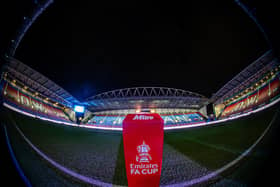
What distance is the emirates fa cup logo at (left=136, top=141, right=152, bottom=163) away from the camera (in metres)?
0.55

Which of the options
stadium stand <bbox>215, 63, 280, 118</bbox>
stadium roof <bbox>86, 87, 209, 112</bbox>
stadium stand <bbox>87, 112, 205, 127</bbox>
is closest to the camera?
stadium stand <bbox>215, 63, 280, 118</bbox>

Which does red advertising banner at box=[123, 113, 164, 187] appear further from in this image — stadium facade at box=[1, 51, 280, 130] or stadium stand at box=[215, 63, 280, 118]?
stadium facade at box=[1, 51, 280, 130]

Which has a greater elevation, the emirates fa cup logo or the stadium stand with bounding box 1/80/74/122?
the stadium stand with bounding box 1/80/74/122

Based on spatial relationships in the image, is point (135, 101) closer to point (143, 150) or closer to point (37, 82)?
point (143, 150)

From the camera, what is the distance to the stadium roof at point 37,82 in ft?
17.9

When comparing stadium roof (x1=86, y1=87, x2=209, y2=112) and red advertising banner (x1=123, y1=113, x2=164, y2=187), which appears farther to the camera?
stadium roof (x1=86, y1=87, x2=209, y2=112)

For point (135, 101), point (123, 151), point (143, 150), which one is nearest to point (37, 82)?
point (135, 101)

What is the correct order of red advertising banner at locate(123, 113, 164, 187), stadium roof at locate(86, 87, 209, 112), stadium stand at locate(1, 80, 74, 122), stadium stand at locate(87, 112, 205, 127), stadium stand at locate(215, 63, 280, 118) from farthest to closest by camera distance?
1. stadium roof at locate(86, 87, 209, 112)
2. stadium stand at locate(1, 80, 74, 122)
3. stadium stand at locate(87, 112, 205, 127)
4. stadium stand at locate(215, 63, 280, 118)
5. red advertising banner at locate(123, 113, 164, 187)

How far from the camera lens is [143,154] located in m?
0.56

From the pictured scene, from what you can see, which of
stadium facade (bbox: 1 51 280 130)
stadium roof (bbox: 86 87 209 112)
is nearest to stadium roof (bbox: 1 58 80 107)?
stadium facade (bbox: 1 51 280 130)

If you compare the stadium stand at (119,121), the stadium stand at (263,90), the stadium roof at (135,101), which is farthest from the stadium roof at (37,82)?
the stadium stand at (263,90)

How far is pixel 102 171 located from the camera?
0.67 metres

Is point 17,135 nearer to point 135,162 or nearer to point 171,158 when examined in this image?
point 135,162

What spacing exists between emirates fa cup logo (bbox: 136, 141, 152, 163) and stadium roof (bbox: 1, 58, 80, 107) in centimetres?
835
